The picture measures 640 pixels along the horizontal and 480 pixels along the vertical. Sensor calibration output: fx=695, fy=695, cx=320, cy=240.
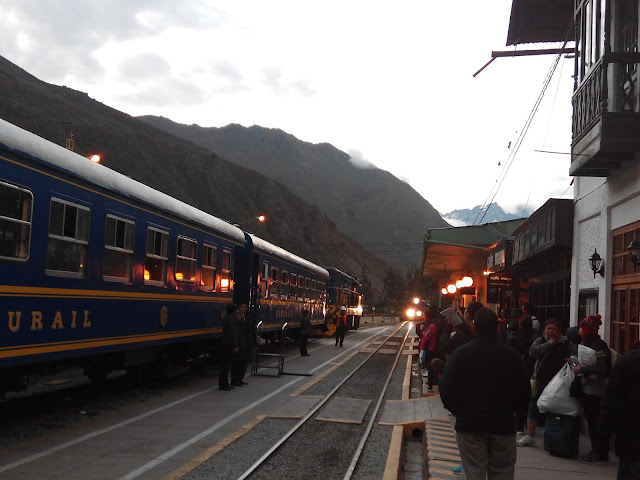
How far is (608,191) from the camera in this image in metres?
12.0

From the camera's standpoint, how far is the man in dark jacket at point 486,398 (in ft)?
16.3

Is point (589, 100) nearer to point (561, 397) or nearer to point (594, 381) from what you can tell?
point (594, 381)

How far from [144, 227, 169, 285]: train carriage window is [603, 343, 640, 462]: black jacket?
338 inches

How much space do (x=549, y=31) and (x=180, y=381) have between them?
12144 millimetres

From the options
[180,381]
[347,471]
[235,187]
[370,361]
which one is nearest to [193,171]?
[235,187]

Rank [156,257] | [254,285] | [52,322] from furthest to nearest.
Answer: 1. [254,285]
2. [156,257]
3. [52,322]

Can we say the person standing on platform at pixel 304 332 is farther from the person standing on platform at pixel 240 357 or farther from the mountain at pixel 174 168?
the mountain at pixel 174 168

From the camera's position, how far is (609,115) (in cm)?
1025

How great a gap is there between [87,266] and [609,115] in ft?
25.7

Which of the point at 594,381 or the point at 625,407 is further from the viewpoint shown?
the point at 594,381

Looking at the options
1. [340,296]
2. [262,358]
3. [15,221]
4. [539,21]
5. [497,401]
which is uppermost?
[539,21]

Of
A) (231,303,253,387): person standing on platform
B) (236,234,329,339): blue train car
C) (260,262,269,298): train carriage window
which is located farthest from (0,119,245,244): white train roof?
(260,262,269,298): train carriage window

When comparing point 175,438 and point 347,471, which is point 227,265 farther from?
point 347,471

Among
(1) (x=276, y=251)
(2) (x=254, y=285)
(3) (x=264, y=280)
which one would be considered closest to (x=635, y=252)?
(2) (x=254, y=285)
